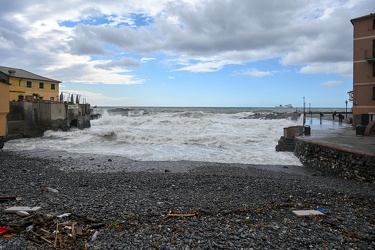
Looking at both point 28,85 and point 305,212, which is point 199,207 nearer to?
point 305,212

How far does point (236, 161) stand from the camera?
15.2m

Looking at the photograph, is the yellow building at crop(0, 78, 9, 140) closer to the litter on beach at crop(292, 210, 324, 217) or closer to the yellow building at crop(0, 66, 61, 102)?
the litter on beach at crop(292, 210, 324, 217)

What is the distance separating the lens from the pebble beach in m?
4.72

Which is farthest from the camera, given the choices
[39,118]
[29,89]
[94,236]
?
[29,89]

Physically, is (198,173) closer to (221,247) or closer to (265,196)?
(265,196)

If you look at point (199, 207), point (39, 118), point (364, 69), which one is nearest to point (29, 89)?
point (39, 118)

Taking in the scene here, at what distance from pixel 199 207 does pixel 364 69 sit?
90.9ft

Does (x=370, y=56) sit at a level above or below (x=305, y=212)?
above

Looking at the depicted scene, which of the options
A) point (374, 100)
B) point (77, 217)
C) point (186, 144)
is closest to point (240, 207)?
point (77, 217)

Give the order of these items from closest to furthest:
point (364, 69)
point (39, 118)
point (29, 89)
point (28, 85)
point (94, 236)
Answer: point (94, 236) < point (364, 69) < point (39, 118) < point (28, 85) < point (29, 89)

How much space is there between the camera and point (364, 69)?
2770 centimetres

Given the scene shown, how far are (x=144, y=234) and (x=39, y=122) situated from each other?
27.7 meters

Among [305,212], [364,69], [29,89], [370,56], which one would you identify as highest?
[370,56]

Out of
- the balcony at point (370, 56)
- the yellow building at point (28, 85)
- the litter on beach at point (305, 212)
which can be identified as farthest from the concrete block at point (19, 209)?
the yellow building at point (28, 85)
